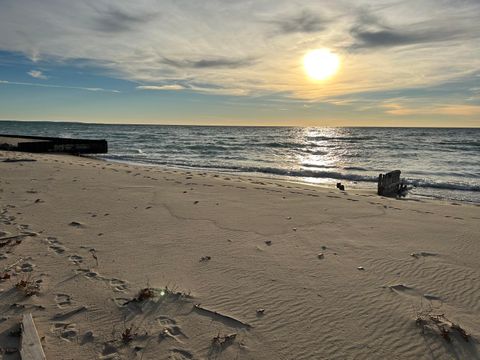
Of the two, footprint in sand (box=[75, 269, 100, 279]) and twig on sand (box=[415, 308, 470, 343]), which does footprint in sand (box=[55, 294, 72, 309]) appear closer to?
footprint in sand (box=[75, 269, 100, 279])

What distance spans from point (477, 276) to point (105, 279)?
4.99 meters

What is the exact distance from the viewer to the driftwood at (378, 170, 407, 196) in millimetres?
12922

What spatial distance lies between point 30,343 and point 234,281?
7.40 ft

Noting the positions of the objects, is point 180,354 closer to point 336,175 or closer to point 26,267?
point 26,267

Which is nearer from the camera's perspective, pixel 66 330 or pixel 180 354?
pixel 180 354

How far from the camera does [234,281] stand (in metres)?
4.38

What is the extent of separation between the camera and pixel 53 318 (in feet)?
11.3

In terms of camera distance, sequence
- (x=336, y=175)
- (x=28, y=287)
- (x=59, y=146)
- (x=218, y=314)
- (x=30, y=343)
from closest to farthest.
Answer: (x=30, y=343) < (x=218, y=314) < (x=28, y=287) < (x=336, y=175) < (x=59, y=146)

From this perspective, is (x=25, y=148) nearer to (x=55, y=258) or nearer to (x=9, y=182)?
(x=9, y=182)

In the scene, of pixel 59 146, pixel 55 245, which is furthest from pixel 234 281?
pixel 59 146

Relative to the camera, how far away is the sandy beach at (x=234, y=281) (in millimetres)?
3199

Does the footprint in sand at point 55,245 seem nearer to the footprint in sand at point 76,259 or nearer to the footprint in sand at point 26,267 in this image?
the footprint in sand at point 76,259

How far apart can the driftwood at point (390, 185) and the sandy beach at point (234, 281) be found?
4904 mm

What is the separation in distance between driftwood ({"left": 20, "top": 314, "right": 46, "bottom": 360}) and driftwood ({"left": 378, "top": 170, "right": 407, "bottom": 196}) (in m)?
12.2
